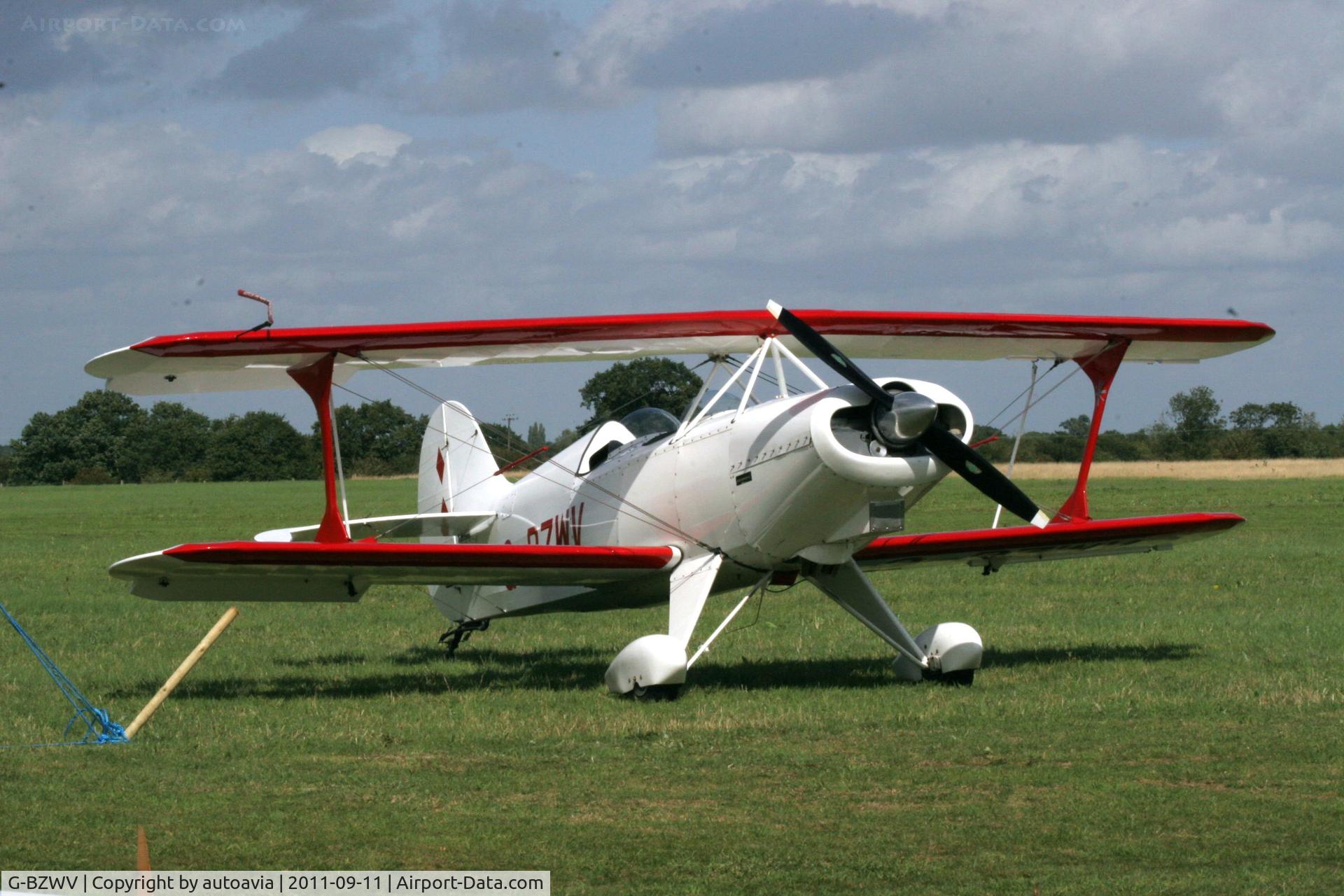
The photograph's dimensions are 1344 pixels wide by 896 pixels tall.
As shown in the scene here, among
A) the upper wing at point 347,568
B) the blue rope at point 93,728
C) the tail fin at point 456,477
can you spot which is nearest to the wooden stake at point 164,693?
the blue rope at point 93,728

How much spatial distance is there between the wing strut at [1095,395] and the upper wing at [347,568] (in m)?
3.59

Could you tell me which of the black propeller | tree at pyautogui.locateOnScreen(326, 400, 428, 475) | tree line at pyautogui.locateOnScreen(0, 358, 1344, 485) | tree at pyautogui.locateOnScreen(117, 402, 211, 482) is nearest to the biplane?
the black propeller

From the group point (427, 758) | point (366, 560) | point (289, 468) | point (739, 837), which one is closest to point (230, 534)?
point (366, 560)

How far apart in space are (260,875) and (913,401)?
5160mm

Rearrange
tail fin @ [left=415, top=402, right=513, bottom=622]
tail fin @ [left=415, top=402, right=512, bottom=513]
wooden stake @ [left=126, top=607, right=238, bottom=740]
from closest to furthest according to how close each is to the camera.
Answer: wooden stake @ [left=126, top=607, right=238, bottom=740], tail fin @ [left=415, top=402, right=513, bottom=622], tail fin @ [left=415, top=402, right=512, bottom=513]

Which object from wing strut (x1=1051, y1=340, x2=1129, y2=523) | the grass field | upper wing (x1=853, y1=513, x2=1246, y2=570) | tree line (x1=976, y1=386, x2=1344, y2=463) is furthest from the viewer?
tree line (x1=976, y1=386, x2=1344, y2=463)

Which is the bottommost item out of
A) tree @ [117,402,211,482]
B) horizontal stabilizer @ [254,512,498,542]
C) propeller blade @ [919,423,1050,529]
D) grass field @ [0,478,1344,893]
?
grass field @ [0,478,1344,893]

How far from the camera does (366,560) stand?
35.1 ft

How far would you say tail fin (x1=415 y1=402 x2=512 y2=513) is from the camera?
15.4m

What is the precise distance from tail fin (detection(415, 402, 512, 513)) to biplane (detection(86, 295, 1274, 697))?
5.55 ft

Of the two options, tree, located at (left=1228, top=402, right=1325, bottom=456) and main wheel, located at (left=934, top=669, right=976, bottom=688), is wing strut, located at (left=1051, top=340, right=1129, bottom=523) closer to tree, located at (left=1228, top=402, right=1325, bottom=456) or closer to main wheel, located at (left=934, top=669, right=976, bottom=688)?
main wheel, located at (left=934, top=669, right=976, bottom=688)

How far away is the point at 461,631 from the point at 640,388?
2823 mm

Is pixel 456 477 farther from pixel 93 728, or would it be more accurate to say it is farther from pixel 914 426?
pixel 914 426

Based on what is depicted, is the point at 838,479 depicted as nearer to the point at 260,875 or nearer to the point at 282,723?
the point at 282,723
